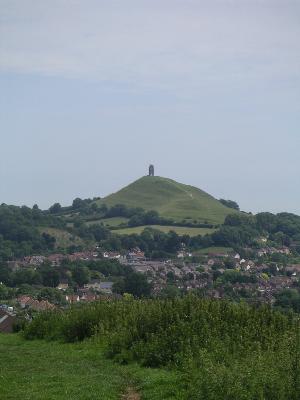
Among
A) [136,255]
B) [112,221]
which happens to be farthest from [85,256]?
[112,221]

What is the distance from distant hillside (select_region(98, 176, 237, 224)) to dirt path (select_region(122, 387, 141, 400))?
136 meters

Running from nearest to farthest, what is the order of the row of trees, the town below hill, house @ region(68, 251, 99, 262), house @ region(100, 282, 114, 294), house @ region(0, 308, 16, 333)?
1. the row of trees
2. house @ region(0, 308, 16, 333)
3. house @ region(100, 282, 114, 294)
4. the town below hill
5. house @ region(68, 251, 99, 262)

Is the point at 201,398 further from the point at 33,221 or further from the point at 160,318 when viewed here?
the point at 33,221

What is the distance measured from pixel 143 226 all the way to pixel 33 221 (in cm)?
2128

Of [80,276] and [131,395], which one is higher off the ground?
[131,395]

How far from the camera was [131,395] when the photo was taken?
1276cm

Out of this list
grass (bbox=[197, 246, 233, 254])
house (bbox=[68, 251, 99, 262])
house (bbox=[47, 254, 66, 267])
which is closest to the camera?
house (bbox=[47, 254, 66, 267])

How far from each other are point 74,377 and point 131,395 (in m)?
1.63

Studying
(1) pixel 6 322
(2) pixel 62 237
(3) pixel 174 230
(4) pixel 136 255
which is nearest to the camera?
(1) pixel 6 322

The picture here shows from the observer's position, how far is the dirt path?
12508mm

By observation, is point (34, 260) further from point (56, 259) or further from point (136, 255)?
point (136, 255)

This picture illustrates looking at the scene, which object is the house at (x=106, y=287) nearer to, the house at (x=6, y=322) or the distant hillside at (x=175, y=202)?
the house at (x=6, y=322)

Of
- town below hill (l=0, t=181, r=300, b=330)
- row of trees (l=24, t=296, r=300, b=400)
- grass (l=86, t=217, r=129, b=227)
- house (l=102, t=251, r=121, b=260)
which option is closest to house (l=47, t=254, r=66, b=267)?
town below hill (l=0, t=181, r=300, b=330)

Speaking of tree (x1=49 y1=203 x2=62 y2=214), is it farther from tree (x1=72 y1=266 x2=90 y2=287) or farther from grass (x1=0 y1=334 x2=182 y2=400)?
grass (x1=0 y1=334 x2=182 y2=400)
